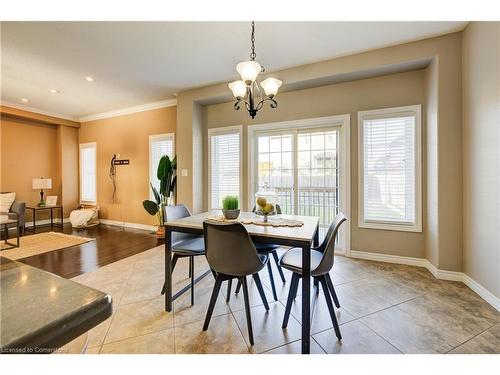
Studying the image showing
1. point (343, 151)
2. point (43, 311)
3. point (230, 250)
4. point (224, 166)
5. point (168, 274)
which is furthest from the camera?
point (224, 166)

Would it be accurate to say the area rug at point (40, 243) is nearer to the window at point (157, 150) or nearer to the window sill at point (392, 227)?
the window at point (157, 150)

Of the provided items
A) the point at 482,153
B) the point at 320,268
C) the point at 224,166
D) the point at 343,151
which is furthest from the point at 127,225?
the point at 482,153

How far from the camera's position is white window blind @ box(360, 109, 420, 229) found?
312 centimetres

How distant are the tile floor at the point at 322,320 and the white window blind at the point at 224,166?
188cm

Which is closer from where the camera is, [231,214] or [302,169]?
[231,214]

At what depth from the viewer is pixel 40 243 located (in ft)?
13.7

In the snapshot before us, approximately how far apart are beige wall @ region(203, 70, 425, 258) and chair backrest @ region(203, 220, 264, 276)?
7.78ft

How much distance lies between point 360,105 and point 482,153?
1.56 metres

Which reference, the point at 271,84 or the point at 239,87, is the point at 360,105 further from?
the point at 239,87

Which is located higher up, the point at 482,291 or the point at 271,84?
the point at 271,84

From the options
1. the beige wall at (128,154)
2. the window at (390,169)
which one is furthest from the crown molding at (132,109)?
the window at (390,169)

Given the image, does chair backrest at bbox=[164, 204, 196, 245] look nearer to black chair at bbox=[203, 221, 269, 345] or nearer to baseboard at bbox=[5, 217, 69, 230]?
black chair at bbox=[203, 221, 269, 345]

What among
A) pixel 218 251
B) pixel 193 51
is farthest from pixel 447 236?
pixel 193 51

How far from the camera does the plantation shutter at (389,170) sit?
123 inches
